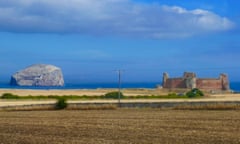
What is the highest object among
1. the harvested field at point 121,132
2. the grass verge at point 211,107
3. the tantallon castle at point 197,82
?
the tantallon castle at point 197,82

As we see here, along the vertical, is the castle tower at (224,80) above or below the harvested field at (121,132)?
above

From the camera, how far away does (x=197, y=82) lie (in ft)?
432

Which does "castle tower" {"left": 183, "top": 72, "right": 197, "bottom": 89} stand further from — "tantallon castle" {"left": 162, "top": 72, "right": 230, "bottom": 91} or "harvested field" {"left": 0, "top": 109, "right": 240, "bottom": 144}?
"harvested field" {"left": 0, "top": 109, "right": 240, "bottom": 144}

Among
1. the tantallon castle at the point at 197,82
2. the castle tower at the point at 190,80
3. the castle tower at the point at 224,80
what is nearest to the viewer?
the castle tower at the point at 190,80

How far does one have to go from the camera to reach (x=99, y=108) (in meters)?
49.0

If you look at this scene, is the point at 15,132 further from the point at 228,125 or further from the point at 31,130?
the point at 228,125

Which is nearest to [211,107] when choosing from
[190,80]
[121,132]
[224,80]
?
[121,132]

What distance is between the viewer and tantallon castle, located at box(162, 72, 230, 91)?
128000 mm

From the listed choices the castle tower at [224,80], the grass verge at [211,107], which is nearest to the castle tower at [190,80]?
the castle tower at [224,80]

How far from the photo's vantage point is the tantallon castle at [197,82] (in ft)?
420

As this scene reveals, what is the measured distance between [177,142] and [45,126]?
10.4 metres

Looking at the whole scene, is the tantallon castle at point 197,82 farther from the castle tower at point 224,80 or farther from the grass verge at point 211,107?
the grass verge at point 211,107

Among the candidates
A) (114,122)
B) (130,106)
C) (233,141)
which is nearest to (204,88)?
(130,106)

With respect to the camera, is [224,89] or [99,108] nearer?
[99,108]
